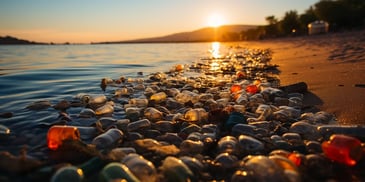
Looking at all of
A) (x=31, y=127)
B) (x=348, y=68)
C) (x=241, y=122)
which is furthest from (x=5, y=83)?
(x=348, y=68)

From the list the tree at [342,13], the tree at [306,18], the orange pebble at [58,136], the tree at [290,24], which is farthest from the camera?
the tree at [290,24]

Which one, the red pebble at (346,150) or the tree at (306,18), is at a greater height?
the tree at (306,18)

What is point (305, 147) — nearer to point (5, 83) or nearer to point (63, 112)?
point (63, 112)

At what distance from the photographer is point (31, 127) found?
8.41 ft

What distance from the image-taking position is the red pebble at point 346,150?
167cm

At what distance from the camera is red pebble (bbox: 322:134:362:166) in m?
1.67

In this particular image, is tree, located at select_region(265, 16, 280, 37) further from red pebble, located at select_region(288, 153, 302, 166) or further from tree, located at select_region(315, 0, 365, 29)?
red pebble, located at select_region(288, 153, 302, 166)

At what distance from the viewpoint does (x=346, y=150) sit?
1.68m

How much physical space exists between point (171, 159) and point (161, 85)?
3.53m

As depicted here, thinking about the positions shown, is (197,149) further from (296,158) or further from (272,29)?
(272,29)

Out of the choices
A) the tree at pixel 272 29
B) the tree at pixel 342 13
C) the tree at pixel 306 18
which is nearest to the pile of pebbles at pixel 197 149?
the tree at pixel 342 13

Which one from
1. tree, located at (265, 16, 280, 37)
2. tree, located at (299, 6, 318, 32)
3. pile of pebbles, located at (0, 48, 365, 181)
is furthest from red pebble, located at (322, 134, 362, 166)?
tree, located at (265, 16, 280, 37)

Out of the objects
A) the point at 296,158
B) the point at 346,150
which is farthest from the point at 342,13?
the point at 296,158

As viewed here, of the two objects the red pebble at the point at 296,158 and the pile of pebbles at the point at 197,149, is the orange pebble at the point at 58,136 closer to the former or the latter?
the pile of pebbles at the point at 197,149
